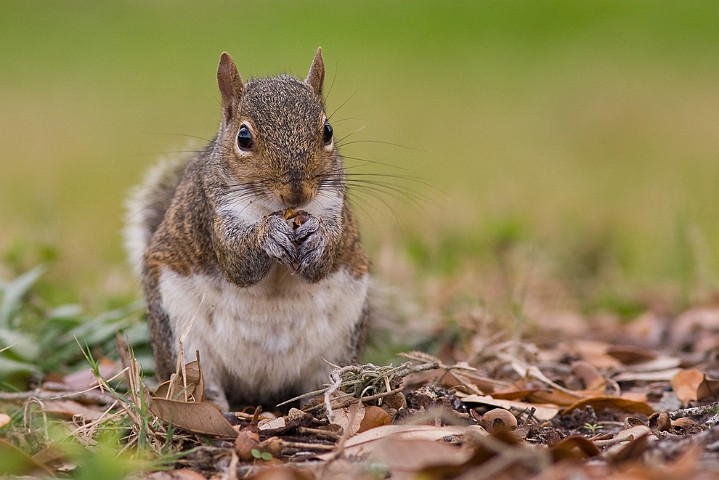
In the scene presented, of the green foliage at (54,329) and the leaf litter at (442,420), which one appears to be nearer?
the leaf litter at (442,420)

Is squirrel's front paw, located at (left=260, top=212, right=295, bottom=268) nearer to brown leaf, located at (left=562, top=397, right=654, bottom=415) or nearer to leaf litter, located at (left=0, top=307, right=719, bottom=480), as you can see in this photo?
leaf litter, located at (left=0, top=307, right=719, bottom=480)

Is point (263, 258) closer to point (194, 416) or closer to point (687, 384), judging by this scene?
point (194, 416)

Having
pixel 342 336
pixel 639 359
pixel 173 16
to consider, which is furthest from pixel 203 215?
pixel 173 16

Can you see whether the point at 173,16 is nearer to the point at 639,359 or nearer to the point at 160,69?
the point at 160,69

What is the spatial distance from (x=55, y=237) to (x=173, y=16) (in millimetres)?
13145

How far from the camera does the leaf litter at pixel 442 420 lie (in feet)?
8.83

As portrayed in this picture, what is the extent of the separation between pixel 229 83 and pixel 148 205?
93 centimetres

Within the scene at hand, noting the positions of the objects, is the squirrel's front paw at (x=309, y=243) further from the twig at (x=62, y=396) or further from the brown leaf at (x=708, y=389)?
the brown leaf at (x=708, y=389)

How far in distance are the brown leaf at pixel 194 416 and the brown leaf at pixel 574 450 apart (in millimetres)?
912

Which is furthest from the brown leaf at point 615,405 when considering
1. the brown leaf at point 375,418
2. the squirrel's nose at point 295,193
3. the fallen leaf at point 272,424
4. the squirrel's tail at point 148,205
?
the squirrel's tail at point 148,205

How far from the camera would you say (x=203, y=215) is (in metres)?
3.97

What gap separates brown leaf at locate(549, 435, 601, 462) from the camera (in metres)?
2.82

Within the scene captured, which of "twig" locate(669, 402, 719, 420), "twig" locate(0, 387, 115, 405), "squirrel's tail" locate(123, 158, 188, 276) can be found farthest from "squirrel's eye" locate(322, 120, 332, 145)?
"twig" locate(669, 402, 719, 420)

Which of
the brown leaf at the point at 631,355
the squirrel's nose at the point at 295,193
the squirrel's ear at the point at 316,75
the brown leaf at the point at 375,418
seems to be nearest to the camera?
the brown leaf at the point at 375,418
